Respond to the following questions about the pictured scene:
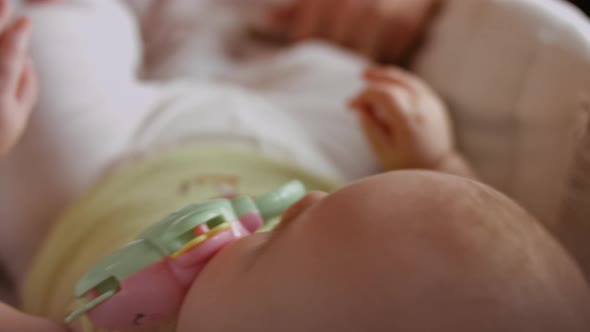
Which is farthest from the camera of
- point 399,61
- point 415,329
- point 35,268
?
point 399,61

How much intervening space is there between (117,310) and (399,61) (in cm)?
53

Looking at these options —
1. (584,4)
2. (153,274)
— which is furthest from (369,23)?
(153,274)

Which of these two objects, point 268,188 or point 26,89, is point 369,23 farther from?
point 26,89

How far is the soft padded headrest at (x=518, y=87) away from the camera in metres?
0.47

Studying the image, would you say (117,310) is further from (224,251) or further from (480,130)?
(480,130)

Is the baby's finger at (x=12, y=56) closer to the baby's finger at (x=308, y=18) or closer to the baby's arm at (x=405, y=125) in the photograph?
the baby's arm at (x=405, y=125)

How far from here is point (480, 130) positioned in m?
0.59

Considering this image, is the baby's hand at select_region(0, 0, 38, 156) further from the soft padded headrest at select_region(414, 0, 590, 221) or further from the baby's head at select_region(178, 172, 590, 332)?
the soft padded headrest at select_region(414, 0, 590, 221)

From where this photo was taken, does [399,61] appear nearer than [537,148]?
No

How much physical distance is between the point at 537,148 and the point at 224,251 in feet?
1.02

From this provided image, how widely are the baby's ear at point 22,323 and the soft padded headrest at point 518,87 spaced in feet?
1.11

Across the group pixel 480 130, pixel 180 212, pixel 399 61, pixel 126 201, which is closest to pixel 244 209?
pixel 180 212

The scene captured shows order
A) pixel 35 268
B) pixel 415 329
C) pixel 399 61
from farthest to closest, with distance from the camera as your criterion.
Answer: pixel 399 61
pixel 35 268
pixel 415 329

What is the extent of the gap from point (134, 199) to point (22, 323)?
7.1 inches
